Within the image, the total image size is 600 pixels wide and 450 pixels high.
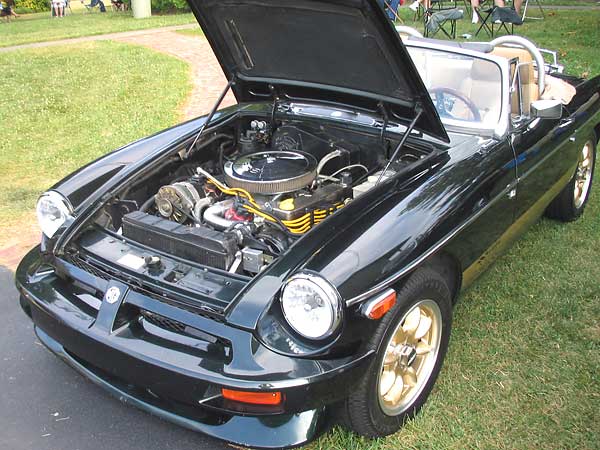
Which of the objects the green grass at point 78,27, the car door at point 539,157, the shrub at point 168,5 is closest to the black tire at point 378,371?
the car door at point 539,157

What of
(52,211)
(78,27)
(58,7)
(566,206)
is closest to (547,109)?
(566,206)

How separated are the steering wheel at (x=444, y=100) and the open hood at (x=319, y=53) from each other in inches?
11.4

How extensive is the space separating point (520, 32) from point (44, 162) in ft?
32.4

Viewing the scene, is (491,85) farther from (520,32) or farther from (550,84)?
(520,32)

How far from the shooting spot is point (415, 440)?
2424mm

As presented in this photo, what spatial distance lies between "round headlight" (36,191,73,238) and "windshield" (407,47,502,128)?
6.65 feet

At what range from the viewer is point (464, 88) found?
3180 millimetres

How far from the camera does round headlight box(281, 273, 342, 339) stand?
2.01 m

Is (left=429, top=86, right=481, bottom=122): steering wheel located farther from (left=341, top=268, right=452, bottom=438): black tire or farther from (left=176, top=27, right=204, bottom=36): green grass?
(left=176, top=27, right=204, bottom=36): green grass

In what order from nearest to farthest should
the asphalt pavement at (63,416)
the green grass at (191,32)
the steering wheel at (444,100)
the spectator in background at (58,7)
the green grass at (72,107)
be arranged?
the asphalt pavement at (63,416), the steering wheel at (444,100), the green grass at (72,107), the green grass at (191,32), the spectator in background at (58,7)

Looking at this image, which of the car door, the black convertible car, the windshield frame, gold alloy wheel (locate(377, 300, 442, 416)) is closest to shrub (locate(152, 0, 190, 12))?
the black convertible car

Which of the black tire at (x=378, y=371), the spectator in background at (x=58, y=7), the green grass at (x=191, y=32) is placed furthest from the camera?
the spectator in background at (x=58, y=7)

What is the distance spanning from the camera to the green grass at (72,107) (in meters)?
5.92

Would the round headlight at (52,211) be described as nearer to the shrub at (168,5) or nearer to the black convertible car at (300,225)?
the black convertible car at (300,225)
